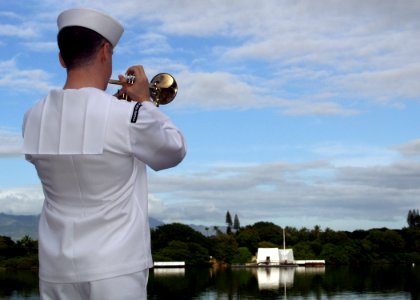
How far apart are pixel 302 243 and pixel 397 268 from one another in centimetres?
2652

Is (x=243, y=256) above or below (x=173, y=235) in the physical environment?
below

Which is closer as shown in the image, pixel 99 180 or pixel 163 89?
pixel 99 180

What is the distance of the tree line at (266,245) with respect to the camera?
107 metres

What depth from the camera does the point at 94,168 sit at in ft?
7.61

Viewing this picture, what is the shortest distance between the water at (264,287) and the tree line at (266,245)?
10.9 feet

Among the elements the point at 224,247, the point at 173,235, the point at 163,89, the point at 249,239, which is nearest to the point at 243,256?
the point at 249,239

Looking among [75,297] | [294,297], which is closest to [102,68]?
[75,297]

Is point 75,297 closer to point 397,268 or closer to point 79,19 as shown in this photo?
point 79,19

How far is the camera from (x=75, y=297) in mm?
2355

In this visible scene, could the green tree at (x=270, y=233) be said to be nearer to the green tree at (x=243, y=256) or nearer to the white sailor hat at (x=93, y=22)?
the green tree at (x=243, y=256)

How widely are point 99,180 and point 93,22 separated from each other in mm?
546

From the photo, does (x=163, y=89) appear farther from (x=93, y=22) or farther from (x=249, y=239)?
(x=249, y=239)

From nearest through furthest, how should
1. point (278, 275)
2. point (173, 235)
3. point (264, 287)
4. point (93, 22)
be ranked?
point (93, 22)
point (264, 287)
point (173, 235)
point (278, 275)

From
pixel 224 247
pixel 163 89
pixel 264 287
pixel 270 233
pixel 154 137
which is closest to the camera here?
pixel 154 137
